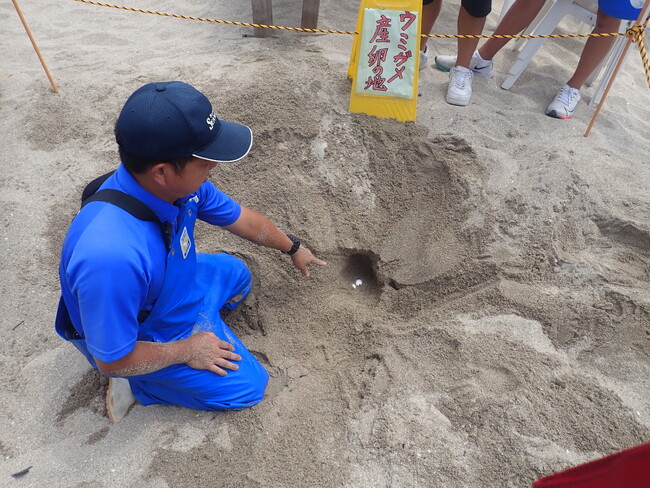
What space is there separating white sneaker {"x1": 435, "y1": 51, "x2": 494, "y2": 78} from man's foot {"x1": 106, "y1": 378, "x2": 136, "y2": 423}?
121 inches

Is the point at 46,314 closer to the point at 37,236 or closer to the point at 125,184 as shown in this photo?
the point at 37,236

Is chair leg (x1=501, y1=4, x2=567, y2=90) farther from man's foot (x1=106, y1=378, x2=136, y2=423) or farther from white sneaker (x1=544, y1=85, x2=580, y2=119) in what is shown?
man's foot (x1=106, y1=378, x2=136, y2=423)

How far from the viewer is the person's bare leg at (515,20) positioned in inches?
123

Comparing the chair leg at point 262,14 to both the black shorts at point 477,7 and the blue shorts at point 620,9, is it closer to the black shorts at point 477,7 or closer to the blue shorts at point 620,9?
the black shorts at point 477,7

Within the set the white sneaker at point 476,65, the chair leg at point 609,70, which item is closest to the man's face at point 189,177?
the white sneaker at point 476,65

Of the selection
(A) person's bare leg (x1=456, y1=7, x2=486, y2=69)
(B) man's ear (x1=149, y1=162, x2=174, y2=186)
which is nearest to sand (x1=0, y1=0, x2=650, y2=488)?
(A) person's bare leg (x1=456, y1=7, x2=486, y2=69)

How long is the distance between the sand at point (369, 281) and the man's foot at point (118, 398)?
4cm

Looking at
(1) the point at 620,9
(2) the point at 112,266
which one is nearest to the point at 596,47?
(1) the point at 620,9

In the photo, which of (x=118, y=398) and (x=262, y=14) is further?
(x=262, y=14)

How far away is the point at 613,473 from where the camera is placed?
84 centimetres

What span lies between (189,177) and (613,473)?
128 centimetres

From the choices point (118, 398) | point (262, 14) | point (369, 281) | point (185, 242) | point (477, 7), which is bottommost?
point (369, 281)

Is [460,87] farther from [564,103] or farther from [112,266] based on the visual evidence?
Answer: [112,266]

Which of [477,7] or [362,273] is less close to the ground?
[477,7]
